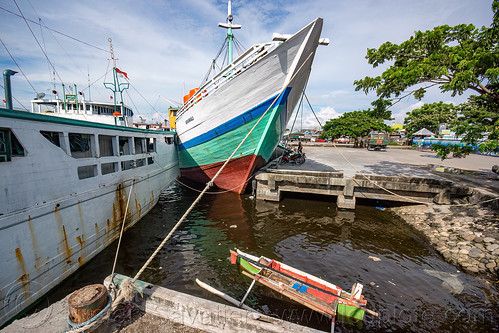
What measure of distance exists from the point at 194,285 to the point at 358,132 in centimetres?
4200

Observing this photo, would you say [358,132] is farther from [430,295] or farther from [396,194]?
[430,295]

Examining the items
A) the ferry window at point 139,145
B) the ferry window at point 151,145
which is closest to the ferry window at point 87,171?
the ferry window at point 139,145

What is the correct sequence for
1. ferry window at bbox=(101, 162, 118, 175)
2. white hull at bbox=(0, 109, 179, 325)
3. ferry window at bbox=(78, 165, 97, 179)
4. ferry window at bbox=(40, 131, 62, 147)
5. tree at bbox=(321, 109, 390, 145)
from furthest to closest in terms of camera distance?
1. tree at bbox=(321, 109, 390, 145)
2. ferry window at bbox=(101, 162, 118, 175)
3. ferry window at bbox=(78, 165, 97, 179)
4. ferry window at bbox=(40, 131, 62, 147)
5. white hull at bbox=(0, 109, 179, 325)

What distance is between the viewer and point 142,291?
3.31 m

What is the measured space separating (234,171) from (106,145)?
6018 mm

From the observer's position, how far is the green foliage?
128 ft

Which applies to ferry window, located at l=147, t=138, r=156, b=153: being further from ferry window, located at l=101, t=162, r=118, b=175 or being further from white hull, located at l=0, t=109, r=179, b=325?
white hull, located at l=0, t=109, r=179, b=325

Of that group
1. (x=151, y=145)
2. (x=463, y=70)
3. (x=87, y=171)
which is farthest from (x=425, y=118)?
(x=87, y=171)

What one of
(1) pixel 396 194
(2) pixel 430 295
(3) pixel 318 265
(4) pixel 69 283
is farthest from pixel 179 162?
(2) pixel 430 295

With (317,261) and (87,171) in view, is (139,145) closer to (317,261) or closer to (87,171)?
(87,171)

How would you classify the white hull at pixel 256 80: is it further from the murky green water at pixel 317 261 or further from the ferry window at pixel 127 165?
the murky green water at pixel 317 261

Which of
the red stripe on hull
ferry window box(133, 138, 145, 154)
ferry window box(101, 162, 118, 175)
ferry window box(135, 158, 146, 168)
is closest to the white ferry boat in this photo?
ferry window box(101, 162, 118, 175)

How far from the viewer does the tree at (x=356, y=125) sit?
38.9 meters

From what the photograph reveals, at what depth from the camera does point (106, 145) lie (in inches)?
280
